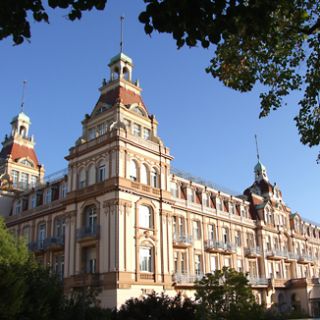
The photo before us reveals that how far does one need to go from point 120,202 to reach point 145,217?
347cm

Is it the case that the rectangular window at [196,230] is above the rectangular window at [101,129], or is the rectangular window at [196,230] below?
below

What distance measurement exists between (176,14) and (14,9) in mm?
2659

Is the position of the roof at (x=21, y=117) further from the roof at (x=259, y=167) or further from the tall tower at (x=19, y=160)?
the roof at (x=259, y=167)

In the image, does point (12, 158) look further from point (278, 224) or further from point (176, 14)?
point (176, 14)

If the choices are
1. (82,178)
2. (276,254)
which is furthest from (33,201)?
(276,254)

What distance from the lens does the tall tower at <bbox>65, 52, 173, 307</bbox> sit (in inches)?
1368

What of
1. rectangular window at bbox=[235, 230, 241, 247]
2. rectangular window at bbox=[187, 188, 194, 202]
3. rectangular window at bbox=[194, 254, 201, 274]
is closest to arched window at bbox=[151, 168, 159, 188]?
rectangular window at bbox=[187, 188, 194, 202]

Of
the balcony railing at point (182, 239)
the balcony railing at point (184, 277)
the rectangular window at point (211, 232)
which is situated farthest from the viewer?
the rectangular window at point (211, 232)

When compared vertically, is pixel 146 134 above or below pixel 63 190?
above

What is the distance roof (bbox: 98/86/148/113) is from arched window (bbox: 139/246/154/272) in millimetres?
13951

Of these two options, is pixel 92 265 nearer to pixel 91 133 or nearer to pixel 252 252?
pixel 91 133

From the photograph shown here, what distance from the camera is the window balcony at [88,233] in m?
36.3

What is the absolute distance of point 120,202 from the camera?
35781mm

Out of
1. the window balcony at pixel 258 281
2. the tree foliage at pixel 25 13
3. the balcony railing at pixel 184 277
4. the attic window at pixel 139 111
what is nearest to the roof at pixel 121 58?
the attic window at pixel 139 111
